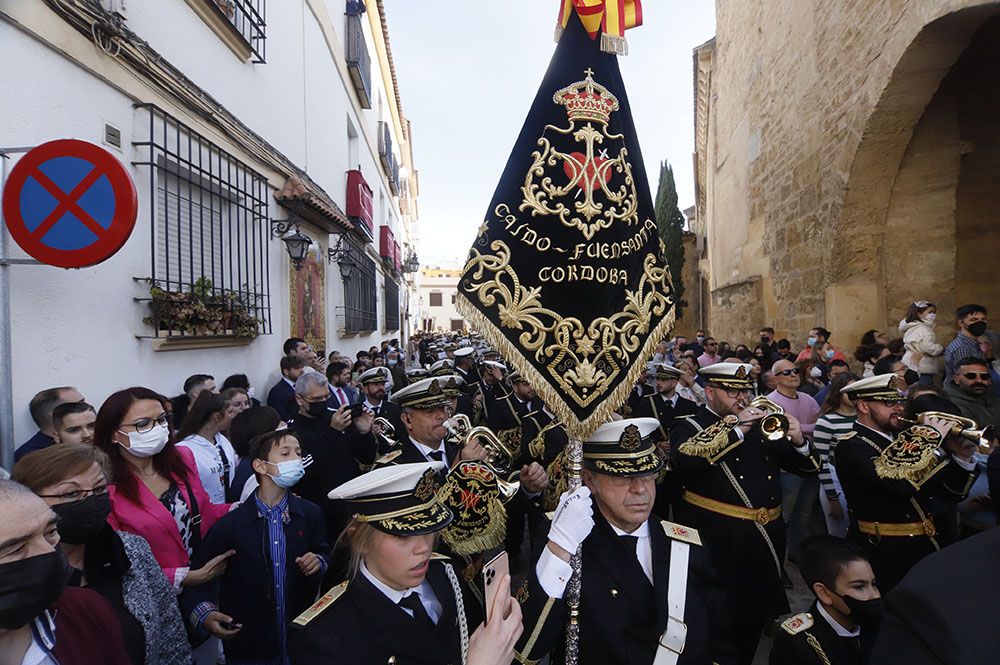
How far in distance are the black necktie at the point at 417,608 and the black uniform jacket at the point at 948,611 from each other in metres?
1.40

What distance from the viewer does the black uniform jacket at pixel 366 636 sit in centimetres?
184

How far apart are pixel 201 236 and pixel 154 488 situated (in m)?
3.21

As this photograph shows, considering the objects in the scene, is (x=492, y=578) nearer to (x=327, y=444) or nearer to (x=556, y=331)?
(x=556, y=331)

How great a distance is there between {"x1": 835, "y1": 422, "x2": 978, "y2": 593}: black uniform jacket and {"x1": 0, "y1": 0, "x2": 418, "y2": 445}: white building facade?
16.3 ft

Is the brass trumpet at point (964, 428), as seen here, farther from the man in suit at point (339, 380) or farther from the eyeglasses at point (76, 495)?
the man in suit at point (339, 380)

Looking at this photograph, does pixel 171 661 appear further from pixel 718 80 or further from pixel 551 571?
pixel 718 80

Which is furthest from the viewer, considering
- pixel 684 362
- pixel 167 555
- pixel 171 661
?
pixel 684 362

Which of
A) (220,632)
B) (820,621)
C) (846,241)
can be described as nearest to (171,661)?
(220,632)

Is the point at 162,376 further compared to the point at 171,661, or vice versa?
the point at 162,376

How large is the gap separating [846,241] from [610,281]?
26.7 feet

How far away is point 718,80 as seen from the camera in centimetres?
1672

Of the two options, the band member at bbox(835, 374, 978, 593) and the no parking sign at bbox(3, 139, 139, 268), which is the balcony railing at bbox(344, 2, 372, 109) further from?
the band member at bbox(835, 374, 978, 593)

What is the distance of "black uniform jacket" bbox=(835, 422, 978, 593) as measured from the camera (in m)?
3.47

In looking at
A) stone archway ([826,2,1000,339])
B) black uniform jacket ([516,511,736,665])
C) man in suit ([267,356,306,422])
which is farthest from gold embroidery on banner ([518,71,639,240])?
stone archway ([826,2,1000,339])
